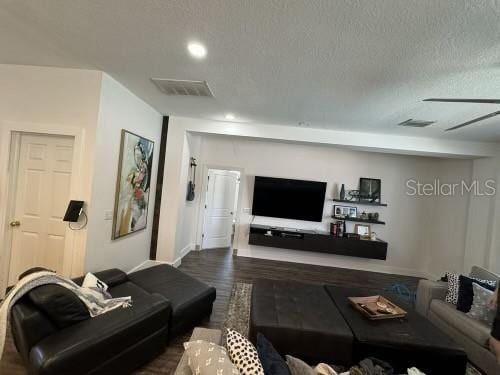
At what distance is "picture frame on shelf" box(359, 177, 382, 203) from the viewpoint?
5305 millimetres

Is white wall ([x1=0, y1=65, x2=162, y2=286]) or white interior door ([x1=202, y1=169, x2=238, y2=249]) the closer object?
white wall ([x1=0, y1=65, x2=162, y2=286])

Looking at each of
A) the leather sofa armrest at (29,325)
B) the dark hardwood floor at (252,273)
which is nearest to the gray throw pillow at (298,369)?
the leather sofa armrest at (29,325)

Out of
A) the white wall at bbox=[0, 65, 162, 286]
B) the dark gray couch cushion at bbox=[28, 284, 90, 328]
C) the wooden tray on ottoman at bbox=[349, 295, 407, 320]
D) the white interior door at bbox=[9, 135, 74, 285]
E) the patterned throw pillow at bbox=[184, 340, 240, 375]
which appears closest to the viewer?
the patterned throw pillow at bbox=[184, 340, 240, 375]

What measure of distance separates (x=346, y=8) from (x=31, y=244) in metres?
3.77

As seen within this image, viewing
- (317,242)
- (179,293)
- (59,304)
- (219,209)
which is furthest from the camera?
(219,209)

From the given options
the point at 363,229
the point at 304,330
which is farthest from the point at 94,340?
the point at 363,229

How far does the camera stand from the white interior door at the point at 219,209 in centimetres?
582

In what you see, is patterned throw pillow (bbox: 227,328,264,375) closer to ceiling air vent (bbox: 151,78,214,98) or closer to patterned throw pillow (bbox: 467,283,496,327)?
ceiling air vent (bbox: 151,78,214,98)

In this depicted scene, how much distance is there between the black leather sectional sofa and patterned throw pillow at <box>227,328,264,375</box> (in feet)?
3.34

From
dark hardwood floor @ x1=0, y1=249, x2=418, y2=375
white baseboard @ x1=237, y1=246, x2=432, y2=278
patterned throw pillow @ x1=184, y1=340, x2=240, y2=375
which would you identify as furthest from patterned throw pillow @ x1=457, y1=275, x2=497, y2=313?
patterned throw pillow @ x1=184, y1=340, x2=240, y2=375

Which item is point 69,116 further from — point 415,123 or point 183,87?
point 415,123

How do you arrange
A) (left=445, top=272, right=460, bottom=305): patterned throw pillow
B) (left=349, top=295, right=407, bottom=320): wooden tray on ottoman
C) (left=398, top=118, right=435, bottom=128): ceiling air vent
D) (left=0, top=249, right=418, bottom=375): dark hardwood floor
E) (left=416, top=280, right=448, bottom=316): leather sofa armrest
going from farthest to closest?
1. (left=0, top=249, right=418, bottom=375): dark hardwood floor
2. (left=398, top=118, right=435, bottom=128): ceiling air vent
3. (left=416, top=280, right=448, bottom=316): leather sofa armrest
4. (left=445, top=272, right=460, bottom=305): patterned throw pillow
5. (left=349, top=295, right=407, bottom=320): wooden tray on ottoman

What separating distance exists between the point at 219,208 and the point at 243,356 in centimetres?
487

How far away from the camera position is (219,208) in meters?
6.06
